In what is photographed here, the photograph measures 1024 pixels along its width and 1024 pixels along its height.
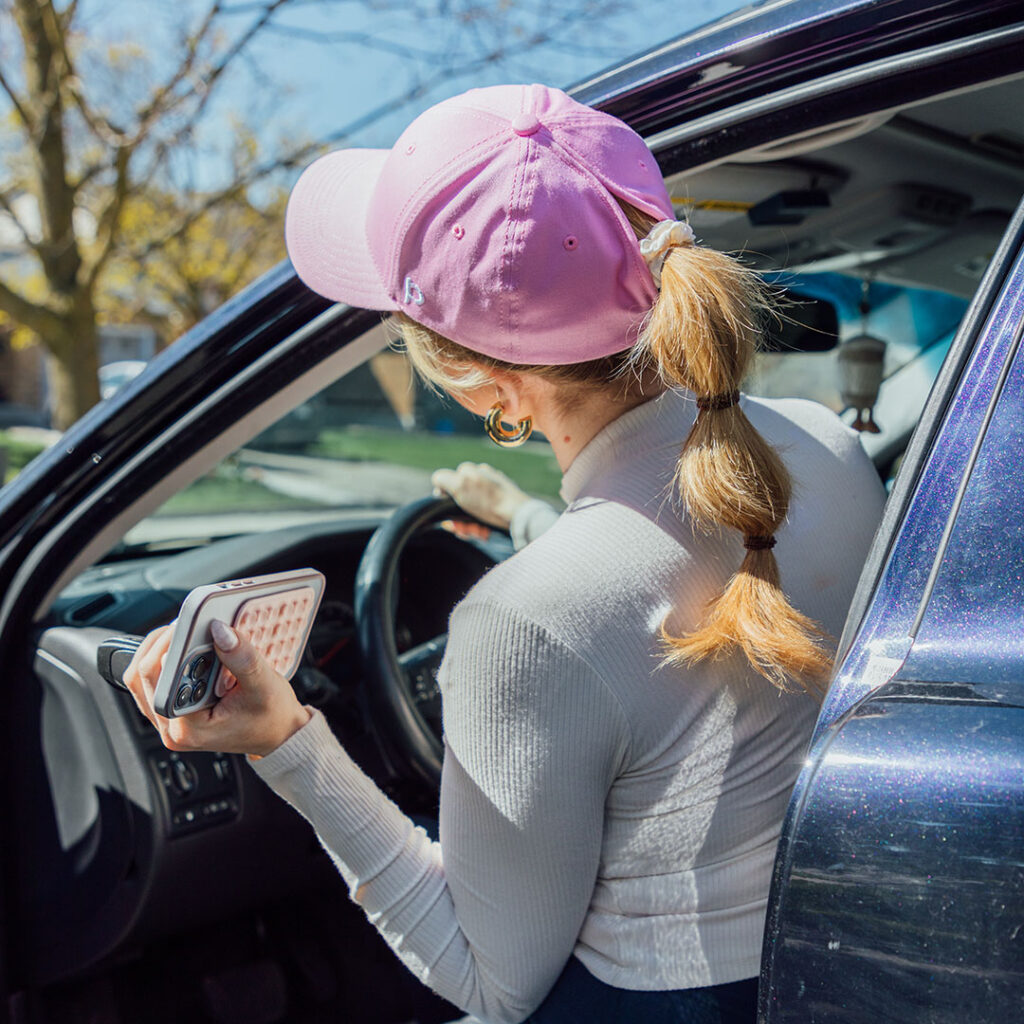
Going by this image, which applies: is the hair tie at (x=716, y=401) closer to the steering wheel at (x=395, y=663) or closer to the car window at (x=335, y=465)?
the car window at (x=335, y=465)

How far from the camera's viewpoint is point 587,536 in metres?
1.15

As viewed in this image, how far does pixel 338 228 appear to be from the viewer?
139 cm

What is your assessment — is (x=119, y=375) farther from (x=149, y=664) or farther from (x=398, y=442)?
(x=149, y=664)

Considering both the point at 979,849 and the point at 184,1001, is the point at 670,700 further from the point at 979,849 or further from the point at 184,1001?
the point at 184,1001

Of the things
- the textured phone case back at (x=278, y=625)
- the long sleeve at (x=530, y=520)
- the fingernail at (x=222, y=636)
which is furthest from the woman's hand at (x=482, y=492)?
the fingernail at (x=222, y=636)

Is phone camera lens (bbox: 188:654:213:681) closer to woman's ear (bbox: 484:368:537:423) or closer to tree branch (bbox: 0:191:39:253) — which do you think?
woman's ear (bbox: 484:368:537:423)

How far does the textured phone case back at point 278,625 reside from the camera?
1.21m

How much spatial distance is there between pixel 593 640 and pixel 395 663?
0.93 m

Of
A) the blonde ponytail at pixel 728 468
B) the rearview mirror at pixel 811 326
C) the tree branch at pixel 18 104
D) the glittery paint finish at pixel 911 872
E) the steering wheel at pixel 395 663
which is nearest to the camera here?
the glittery paint finish at pixel 911 872

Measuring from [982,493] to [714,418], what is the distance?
0.27 meters

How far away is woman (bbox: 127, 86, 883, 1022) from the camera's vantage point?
109 centimetres

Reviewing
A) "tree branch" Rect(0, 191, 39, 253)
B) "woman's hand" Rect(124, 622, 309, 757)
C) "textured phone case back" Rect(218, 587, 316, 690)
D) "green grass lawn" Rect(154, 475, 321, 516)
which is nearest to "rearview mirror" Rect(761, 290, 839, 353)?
"textured phone case back" Rect(218, 587, 316, 690)

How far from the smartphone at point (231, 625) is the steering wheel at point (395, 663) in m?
0.63

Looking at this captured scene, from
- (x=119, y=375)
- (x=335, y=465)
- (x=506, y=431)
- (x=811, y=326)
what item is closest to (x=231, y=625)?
(x=506, y=431)
